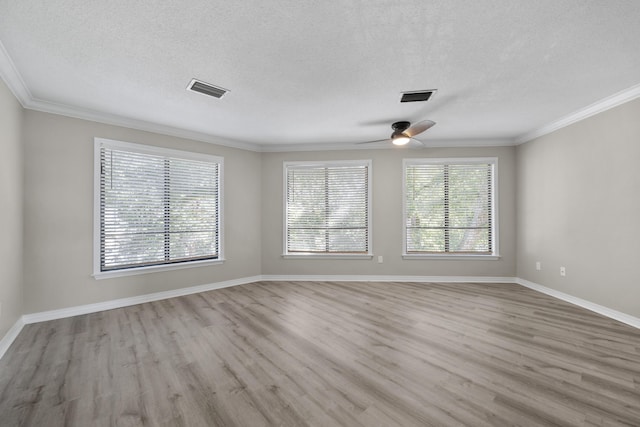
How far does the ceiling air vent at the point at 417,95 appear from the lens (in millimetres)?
3005

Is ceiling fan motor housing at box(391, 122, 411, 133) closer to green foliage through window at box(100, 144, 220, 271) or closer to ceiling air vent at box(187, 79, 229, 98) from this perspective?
ceiling air vent at box(187, 79, 229, 98)

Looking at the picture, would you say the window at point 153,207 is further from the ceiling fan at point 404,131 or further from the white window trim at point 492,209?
the white window trim at point 492,209

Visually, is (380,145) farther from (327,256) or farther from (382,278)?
(382,278)

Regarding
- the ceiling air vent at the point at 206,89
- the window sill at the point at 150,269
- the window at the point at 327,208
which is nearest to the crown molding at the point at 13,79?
the ceiling air vent at the point at 206,89

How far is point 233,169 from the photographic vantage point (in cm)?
500

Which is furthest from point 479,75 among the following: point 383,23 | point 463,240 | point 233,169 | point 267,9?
point 233,169

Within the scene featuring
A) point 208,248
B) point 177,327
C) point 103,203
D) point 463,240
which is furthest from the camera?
point 463,240

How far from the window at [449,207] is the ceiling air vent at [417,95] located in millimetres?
2067

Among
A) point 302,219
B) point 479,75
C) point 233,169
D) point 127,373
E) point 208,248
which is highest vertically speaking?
point 479,75

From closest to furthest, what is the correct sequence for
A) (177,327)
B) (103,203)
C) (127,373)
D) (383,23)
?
(383,23) → (127,373) → (177,327) → (103,203)

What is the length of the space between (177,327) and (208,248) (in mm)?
1822

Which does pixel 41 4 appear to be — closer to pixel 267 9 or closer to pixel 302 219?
pixel 267 9

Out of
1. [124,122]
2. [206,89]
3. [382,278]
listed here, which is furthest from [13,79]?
[382,278]

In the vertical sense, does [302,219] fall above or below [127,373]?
above
